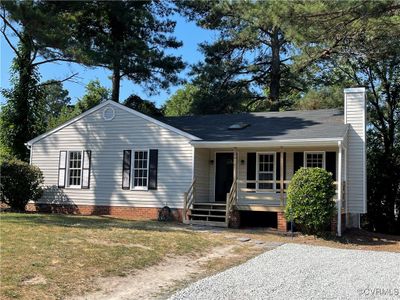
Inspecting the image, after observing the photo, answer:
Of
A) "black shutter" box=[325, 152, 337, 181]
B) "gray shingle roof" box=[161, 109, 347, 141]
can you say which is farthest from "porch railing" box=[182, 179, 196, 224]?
"black shutter" box=[325, 152, 337, 181]

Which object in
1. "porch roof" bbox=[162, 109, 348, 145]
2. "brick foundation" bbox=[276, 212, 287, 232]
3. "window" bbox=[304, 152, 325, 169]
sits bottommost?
"brick foundation" bbox=[276, 212, 287, 232]

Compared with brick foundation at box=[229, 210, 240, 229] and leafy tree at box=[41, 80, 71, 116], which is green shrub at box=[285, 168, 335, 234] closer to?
brick foundation at box=[229, 210, 240, 229]

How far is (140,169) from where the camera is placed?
18719mm

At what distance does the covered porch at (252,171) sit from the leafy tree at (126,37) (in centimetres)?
1004

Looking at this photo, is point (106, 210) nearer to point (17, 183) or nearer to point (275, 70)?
point (17, 183)

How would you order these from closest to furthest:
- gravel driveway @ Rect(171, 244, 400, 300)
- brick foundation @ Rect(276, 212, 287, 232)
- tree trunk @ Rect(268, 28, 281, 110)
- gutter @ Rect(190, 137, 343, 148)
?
gravel driveway @ Rect(171, 244, 400, 300), gutter @ Rect(190, 137, 343, 148), brick foundation @ Rect(276, 212, 287, 232), tree trunk @ Rect(268, 28, 281, 110)

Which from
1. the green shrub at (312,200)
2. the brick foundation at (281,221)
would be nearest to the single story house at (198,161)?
the brick foundation at (281,221)

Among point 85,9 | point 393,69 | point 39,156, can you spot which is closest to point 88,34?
point 85,9

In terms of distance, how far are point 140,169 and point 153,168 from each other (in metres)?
0.67

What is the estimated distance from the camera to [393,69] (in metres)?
26.1

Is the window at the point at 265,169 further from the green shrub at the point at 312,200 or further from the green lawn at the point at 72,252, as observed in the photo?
the green lawn at the point at 72,252

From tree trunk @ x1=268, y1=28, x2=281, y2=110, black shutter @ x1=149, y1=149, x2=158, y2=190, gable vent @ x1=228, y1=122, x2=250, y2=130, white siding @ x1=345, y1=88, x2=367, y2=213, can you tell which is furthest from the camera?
tree trunk @ x1=268, y1=28, x2=281, y2=110

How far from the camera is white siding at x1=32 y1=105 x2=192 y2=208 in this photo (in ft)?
59.0

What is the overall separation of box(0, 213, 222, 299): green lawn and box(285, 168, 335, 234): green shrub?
126 inches
